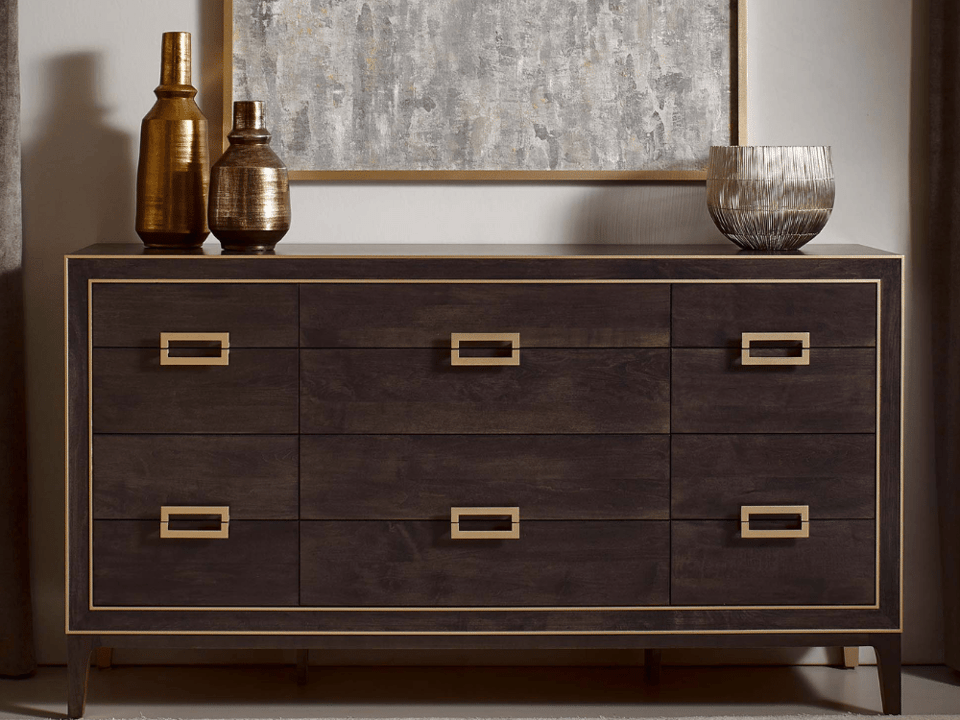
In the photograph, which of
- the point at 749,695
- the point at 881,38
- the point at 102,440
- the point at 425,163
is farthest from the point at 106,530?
the point at 881,38

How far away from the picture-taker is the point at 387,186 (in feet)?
7.82

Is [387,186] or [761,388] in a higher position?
[387,186]

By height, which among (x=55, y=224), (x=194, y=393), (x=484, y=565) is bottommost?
(x=484, y=565)

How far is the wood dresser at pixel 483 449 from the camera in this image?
6.51ft

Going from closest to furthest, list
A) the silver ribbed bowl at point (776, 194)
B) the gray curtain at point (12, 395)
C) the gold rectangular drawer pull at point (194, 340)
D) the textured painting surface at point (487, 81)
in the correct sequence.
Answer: the gold rectangular drawer pull at point (194, 340) < the silver ribbed bowl at point (776, 194) < the gray curtain at point (12, 395) < the textured painting surface at point (487, 81)

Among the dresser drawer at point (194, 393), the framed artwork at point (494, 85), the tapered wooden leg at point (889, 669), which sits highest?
the framed artwork at point (494, 85)

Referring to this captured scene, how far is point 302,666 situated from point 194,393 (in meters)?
0.72

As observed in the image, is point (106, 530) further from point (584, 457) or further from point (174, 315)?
point (584, 457)

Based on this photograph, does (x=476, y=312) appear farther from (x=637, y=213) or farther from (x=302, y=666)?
(x=302, y=666)

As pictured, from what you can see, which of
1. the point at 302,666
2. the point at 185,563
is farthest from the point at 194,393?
the point at 302,666

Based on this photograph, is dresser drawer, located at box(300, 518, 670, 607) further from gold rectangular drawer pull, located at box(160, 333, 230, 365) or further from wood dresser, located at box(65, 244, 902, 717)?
gold rectangular drawer pull, located at box(160, 333, 230, 365)

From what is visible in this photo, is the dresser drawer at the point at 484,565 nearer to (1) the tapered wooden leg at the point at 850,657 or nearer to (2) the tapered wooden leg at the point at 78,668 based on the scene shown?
(2) the tapered wooden leg at the point at 78,668

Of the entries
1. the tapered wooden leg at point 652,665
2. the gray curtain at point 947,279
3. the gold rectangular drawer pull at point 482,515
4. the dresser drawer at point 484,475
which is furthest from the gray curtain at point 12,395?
the gray curtain at point 947,279

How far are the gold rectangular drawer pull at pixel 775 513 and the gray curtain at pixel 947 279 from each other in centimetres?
54
